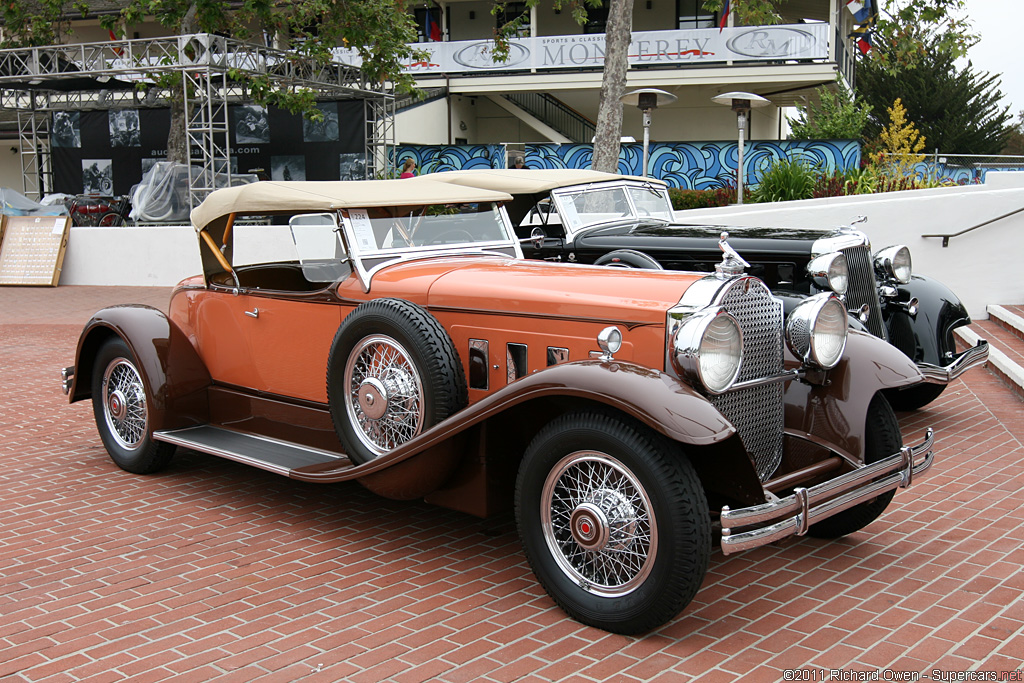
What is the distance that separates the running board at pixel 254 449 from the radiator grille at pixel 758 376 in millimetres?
1801

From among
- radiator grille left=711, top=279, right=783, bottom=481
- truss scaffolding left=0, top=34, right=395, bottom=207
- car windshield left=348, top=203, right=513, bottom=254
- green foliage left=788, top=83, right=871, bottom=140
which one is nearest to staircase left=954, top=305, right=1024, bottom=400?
radiator grille left=711, top=279, right=783, bottom=481

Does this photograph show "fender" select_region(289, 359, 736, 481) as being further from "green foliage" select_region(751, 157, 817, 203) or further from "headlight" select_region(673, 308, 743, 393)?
"green foliage" select_region(751, 157, 817, 203)

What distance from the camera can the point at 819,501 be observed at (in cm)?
327

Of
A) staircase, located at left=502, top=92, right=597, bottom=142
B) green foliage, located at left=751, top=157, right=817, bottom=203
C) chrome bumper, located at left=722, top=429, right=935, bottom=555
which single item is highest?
staircase, located at left=502, top=92, right=597, bottom=142

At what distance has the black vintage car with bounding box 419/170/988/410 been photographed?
6016 mm

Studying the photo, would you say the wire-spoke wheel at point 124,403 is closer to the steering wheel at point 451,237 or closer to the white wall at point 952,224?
the steering wheel at point 451,237

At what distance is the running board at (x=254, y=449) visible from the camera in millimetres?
4227

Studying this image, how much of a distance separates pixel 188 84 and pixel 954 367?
16.3 metres

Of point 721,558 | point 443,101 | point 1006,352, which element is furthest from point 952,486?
point 443,101

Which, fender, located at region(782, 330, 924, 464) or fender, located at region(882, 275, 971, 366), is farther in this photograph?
fender, located at region(882, 275, 971, 366)

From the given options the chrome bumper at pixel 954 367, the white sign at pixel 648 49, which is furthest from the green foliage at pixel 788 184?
the white sign at pixel 648 49

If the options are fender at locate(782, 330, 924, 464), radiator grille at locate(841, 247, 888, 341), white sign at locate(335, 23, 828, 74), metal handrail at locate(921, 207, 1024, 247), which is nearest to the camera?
fender at locate(782, 330, 924, 464)

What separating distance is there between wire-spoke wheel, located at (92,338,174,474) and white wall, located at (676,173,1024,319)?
7871mm

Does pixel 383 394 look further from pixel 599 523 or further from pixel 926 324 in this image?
pixel 926 324
